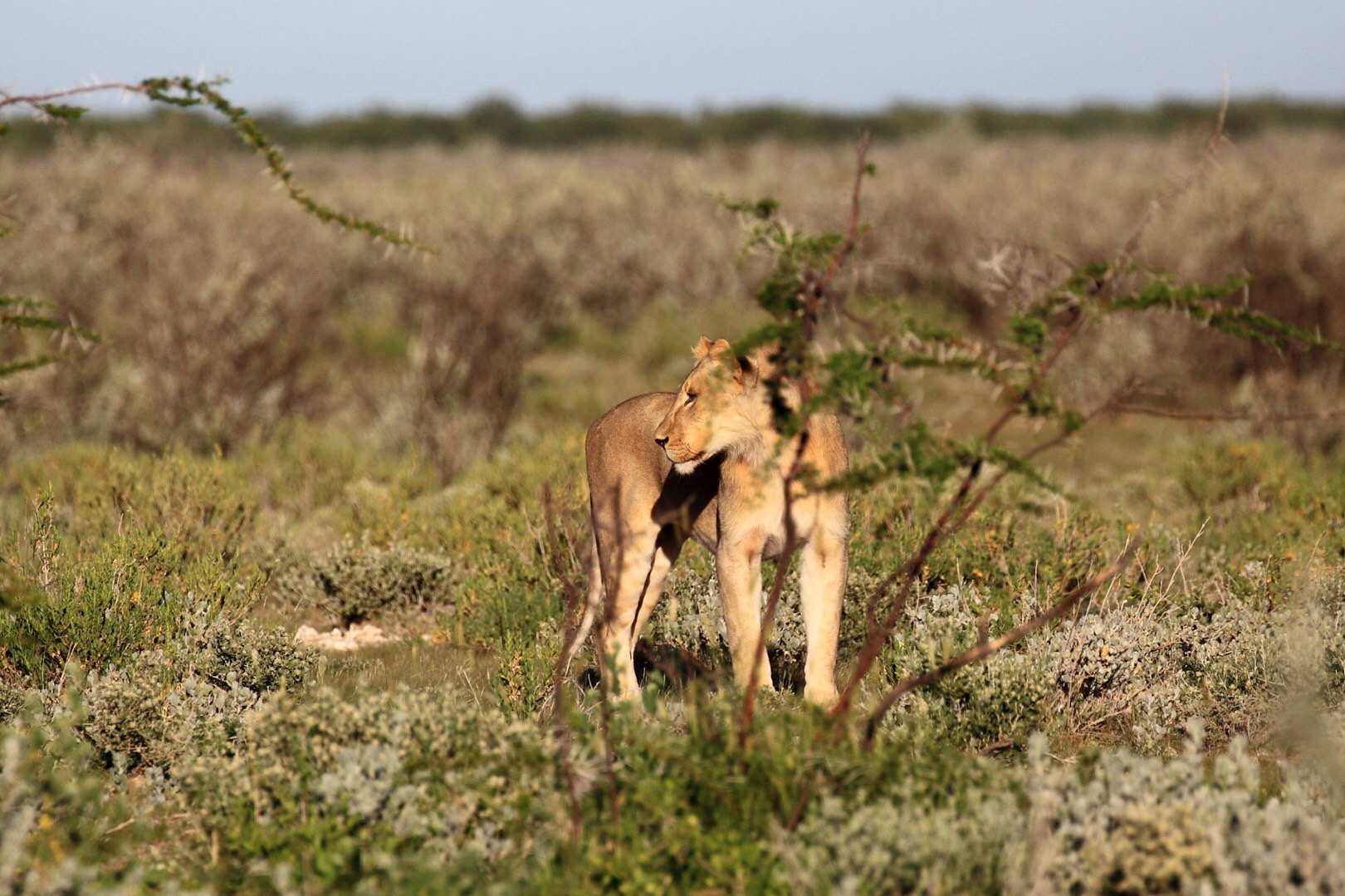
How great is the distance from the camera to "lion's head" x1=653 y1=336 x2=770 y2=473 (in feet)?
18.7

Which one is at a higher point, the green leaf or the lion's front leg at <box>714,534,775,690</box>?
the green leaf

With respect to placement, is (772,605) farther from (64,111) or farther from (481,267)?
(481,267)

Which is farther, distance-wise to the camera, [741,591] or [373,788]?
[741,591]

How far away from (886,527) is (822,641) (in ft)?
10.9

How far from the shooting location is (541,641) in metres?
7.28

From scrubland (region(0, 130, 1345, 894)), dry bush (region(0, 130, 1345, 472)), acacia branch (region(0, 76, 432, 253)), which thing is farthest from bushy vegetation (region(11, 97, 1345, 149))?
acacia branch (region(0, 76, 432, 253))

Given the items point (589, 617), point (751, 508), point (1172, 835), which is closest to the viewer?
point (1172, 835)

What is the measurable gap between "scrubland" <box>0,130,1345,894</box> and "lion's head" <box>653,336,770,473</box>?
813 millimetres

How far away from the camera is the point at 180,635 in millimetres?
6707

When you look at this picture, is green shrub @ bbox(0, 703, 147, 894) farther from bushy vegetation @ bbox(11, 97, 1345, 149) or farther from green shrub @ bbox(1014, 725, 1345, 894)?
bushy vegetation @ bbox(11, 97, 1345, 149)

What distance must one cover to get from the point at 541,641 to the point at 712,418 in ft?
6.65

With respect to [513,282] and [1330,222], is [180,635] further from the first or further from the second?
[1330,222]

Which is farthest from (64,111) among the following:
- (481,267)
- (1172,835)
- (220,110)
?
(481,267)

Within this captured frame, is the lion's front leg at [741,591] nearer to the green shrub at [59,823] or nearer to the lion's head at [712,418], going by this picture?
the lion's head at [712,418]
